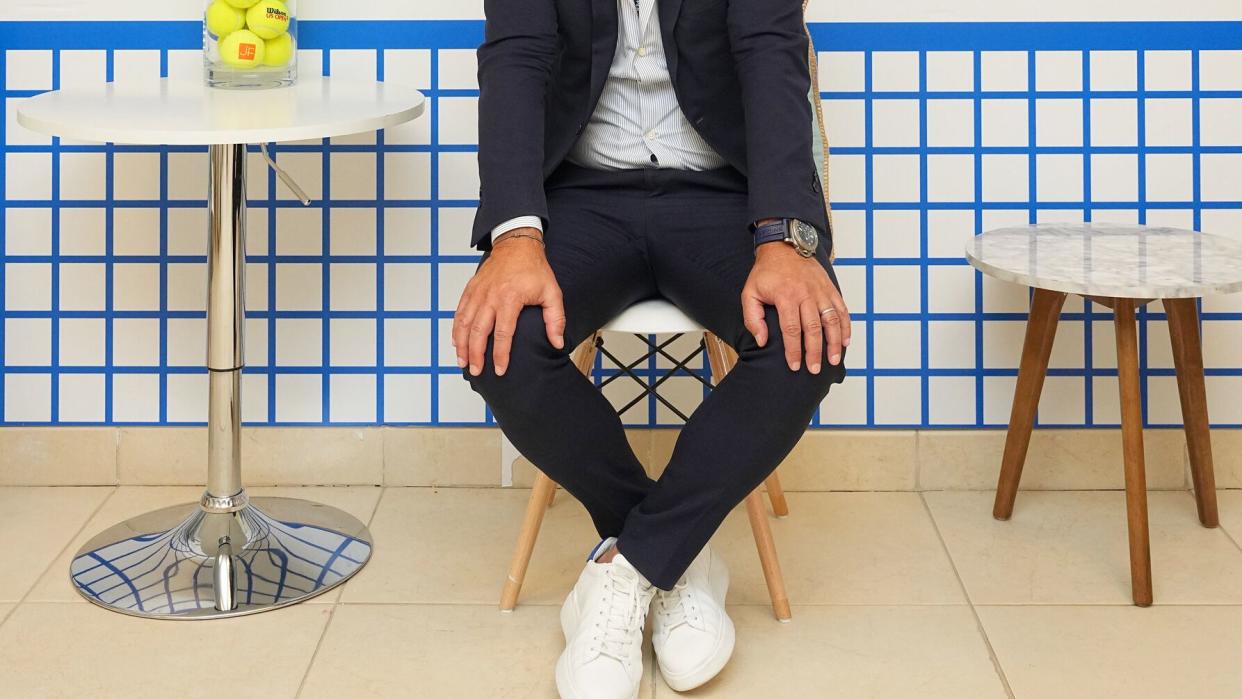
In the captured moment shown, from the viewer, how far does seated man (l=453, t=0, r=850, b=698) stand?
1973 millimetres

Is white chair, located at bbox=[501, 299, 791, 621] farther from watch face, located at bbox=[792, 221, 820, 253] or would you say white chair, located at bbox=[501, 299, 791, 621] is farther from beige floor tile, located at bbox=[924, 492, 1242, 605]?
A: beige floor tile, located at bbox=[924, 492, 1242, 605]

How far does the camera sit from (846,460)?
111 inches

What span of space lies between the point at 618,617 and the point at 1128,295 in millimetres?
892

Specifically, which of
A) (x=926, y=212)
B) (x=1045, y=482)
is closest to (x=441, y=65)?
(x=926, y=212)

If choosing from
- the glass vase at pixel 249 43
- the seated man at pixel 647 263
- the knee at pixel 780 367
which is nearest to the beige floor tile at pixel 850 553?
the seated man at pixel 647 263

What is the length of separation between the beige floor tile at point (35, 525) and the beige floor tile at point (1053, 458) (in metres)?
1.58

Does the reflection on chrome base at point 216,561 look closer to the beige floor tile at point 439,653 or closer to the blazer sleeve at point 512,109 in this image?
the beige floor tile at point 439,653

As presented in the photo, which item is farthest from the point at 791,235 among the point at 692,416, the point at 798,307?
the point at 692,416

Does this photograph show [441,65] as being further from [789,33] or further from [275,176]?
[789,33]

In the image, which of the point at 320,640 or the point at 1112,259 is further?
the point at 1112,259

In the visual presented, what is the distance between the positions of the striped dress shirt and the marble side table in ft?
1.70

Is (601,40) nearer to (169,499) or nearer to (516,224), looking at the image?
(516,224)

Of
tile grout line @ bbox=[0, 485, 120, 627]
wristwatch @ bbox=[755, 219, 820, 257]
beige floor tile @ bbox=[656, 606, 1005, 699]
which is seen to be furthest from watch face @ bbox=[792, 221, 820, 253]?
tile grout line @ bbox=[0, 485, 120, 627]

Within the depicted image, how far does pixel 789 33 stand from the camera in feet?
7.21
